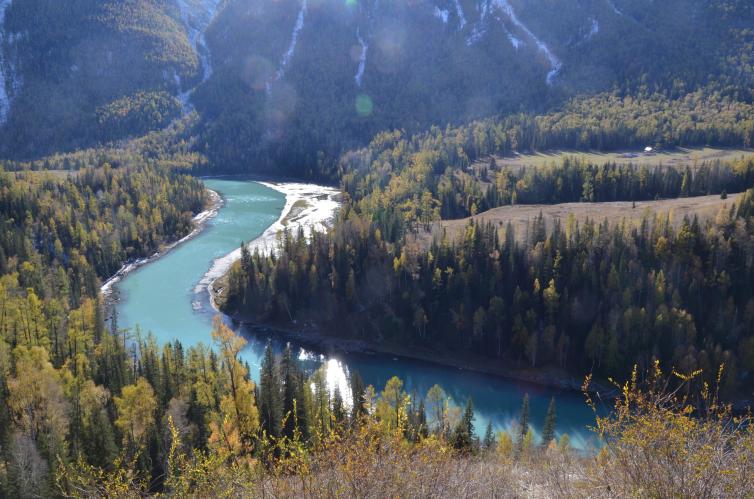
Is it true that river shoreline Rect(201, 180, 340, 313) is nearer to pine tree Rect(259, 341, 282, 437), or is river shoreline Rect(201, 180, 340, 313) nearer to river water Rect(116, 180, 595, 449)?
river water Rect(116, 180, 595, 449)

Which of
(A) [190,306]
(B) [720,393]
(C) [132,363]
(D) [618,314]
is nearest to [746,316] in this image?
(B) [720,393]

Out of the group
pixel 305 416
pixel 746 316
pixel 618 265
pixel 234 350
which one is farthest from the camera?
pixel 618 265

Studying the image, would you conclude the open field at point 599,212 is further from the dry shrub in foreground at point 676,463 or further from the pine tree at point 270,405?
the dry shrub in foreground at point 676,463

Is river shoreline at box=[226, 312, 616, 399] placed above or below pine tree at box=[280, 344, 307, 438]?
below

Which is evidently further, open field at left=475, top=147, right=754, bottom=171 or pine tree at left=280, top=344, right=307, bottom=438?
open field at left=475, top=147, right=754, bottom=171

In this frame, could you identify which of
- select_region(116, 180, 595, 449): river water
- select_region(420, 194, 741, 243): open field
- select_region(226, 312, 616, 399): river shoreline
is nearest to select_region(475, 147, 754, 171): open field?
select_region(420, 194, 741, 243): open field

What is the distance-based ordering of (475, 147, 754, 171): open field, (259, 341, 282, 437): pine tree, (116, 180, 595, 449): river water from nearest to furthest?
(259, 341, 282, 437): pine tree < (116, 180, 595, 449): river water < (475, 147, 754, 171): open field

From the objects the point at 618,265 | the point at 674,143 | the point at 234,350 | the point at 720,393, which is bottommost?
the point at 720,393

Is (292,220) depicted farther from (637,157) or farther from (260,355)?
(637,157)

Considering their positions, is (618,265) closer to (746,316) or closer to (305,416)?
(746,316)
